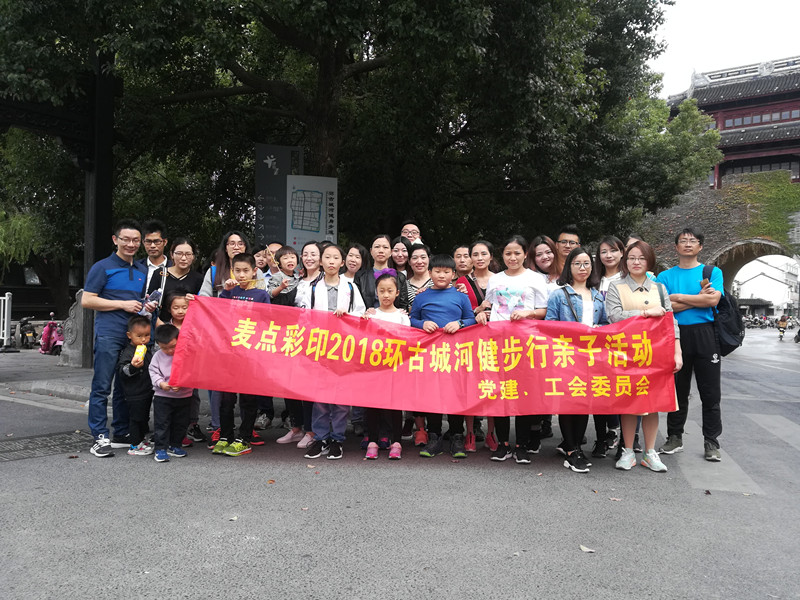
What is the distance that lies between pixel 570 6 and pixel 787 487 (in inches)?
310

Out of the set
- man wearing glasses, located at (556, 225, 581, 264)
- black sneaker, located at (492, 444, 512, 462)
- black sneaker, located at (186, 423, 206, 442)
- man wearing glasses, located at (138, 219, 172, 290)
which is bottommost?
black sneaker, located at (186, 423, 206, 442)

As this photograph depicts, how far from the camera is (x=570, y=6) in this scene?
32.1 ft

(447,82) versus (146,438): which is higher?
(447,82)

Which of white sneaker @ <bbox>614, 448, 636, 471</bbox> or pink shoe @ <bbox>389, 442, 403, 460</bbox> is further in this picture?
pink shoe @ <bbox>389, 442, 403, 460</bbox>

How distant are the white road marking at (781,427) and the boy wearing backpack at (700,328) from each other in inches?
47.8

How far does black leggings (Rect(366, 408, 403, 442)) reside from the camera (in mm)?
5234

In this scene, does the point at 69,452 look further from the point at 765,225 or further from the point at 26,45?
the point at 765,225

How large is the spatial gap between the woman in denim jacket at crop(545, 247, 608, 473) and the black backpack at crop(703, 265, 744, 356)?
3.27 ft

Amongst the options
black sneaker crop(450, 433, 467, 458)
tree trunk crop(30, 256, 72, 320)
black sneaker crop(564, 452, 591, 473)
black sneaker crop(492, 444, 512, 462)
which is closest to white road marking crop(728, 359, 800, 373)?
black sneaker crop(564, 452, 591, 473)

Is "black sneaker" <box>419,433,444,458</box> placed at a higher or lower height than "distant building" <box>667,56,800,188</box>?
lower

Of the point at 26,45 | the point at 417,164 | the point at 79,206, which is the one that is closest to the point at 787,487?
the point at 26,45

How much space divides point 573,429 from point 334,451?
6.31ft

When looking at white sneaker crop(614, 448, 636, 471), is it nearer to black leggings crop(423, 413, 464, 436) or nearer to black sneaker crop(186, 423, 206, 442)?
black leggings crop(423, 413, 464, 436)

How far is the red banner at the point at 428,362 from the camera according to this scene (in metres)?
5.02
